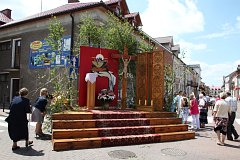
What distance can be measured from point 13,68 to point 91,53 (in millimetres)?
12826

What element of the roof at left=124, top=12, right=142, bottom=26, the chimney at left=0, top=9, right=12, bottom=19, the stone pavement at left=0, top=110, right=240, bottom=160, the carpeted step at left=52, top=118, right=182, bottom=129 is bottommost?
the stone pavement at left=0, top=110, right=240, bottom=160

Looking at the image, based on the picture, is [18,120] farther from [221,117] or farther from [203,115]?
[203,115]

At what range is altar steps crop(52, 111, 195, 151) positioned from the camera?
8.01 metres

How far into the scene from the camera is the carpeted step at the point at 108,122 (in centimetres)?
850

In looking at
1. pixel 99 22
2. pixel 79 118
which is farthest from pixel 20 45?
pixel 79 118

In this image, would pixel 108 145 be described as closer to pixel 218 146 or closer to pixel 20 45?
pixel 218 146

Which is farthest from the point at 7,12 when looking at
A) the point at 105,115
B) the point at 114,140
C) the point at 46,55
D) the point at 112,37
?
the point at 114,140

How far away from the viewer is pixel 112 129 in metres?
8.89

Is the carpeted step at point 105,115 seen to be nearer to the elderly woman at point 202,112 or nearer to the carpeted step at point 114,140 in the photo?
the carpeted step at point 114,140

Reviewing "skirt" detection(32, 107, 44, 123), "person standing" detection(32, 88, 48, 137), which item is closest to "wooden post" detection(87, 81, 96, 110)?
"person standing" detection(32, 88, 48, 137)

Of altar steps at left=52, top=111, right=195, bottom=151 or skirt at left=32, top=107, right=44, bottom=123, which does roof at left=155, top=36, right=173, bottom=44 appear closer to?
altar steps at left=52, top=111, right=195, bottom=151

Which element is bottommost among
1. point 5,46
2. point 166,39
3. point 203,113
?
point 203,113

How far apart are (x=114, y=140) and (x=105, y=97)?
3.76m

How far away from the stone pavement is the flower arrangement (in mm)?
3738
